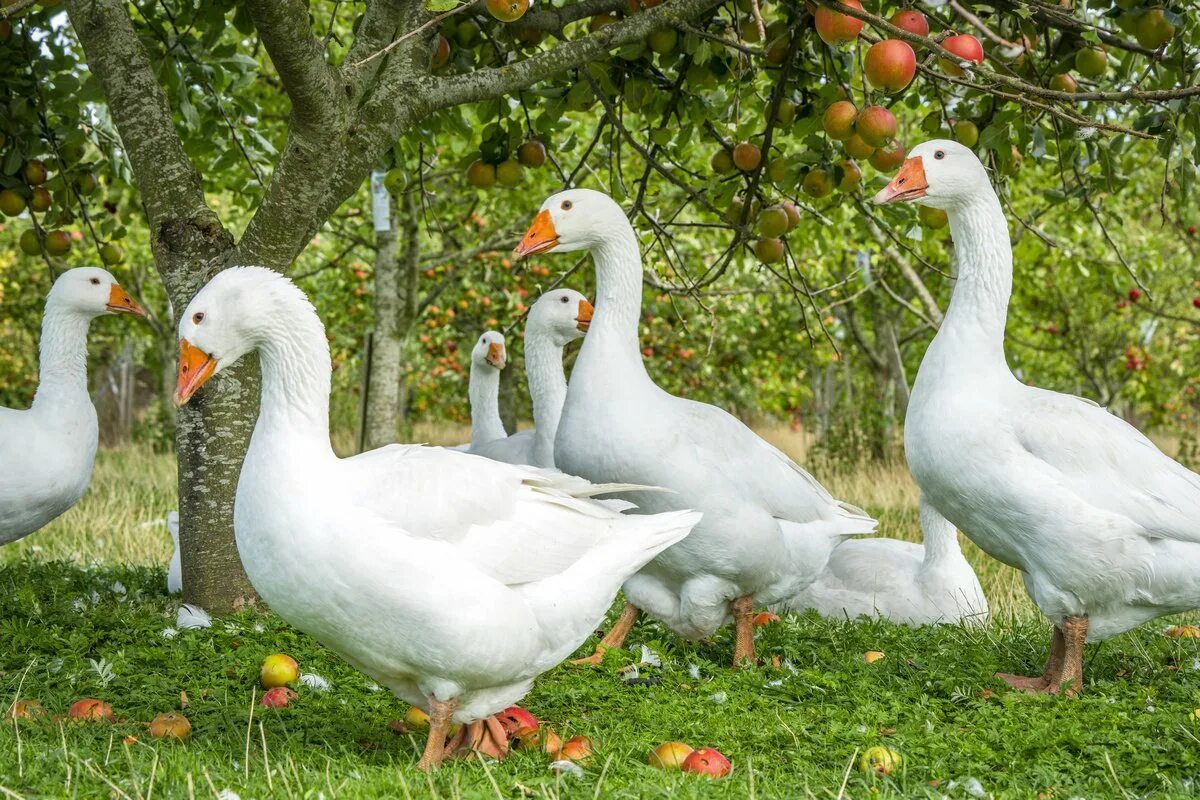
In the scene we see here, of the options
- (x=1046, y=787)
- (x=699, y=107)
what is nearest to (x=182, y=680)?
(x=1046, y=787)

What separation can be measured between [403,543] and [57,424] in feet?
10.2

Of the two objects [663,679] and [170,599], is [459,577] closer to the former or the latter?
[663,679]

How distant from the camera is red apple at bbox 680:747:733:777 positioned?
10.8ft

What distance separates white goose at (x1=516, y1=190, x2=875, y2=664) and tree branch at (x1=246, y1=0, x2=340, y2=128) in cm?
97

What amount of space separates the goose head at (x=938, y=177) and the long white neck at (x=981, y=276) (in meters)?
0.07

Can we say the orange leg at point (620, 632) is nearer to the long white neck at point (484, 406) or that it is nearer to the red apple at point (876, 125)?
the red apple at point (876, 125)

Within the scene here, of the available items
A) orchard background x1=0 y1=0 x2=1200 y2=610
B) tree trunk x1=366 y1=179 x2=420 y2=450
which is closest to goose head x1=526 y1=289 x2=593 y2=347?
orchard background x1=0 y1=0 x2=1200 y2=610

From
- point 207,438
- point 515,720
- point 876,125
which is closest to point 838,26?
point 876,125

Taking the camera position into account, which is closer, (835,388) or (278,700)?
(278,700)

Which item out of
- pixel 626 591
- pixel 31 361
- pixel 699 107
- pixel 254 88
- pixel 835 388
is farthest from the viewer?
pixel 835 388

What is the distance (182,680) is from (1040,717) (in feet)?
10.4

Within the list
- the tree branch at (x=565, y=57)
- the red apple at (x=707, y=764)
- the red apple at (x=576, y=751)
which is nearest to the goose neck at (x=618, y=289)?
the tree branch at (x=565, y=57)

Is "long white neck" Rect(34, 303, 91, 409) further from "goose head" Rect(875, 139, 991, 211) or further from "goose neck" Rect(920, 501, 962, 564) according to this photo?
"goose neck" Rect(920, 501, 962, 564)

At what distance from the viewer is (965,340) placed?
4441mm
